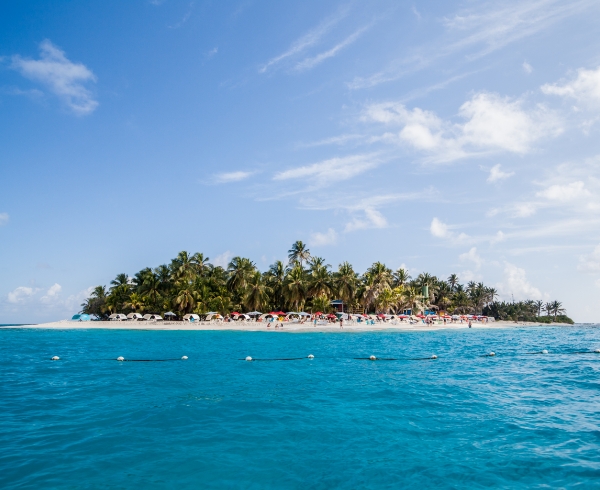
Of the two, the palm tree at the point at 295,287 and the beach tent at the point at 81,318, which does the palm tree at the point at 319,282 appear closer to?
the palm tree at the point at 295,287

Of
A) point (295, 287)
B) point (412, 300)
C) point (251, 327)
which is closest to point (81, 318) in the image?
point (251, 327)

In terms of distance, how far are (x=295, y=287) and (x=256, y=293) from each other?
6.90m

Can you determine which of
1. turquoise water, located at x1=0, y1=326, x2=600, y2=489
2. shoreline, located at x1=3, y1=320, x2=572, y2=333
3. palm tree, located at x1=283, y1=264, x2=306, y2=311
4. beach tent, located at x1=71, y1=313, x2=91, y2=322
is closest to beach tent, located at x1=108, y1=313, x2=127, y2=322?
shoreline, located at x1=3, y1=320, x2=572, y2=333

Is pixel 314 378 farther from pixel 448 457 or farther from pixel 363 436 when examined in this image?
pixel 448 457

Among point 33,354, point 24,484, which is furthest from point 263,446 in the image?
point 33,354

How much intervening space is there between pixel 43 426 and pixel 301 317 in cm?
5704

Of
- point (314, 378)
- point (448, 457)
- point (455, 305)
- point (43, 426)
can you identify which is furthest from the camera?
point (455, 305)

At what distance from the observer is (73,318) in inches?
3319

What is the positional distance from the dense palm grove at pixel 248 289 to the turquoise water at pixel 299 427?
158 ft

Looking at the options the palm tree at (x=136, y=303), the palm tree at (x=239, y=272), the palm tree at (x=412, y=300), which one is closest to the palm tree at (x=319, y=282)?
the palm tree at (x=239, y=272)

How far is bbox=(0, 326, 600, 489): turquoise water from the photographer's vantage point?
962 centimetres

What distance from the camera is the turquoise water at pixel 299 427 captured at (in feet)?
31.6

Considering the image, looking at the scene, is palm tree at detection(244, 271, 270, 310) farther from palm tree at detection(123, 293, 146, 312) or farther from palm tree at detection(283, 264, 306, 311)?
palm tree at detection(123, 293, 146, 312)

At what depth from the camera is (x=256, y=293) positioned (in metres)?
73.8
